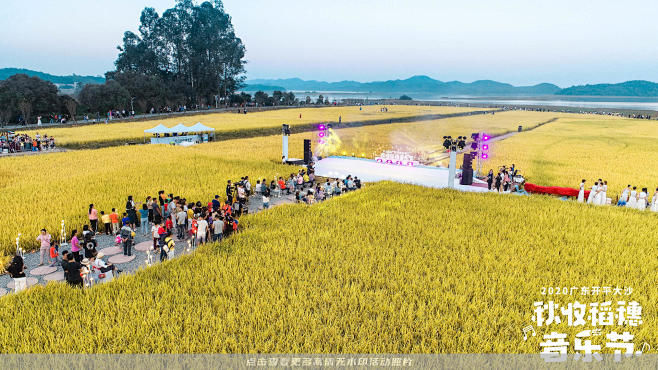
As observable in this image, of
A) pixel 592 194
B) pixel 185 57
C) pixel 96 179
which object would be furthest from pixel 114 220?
pixel 185 57

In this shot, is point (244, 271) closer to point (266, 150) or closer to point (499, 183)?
point (499, 183)

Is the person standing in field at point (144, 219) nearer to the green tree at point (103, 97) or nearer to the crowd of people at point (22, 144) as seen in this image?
the crowd of people at point (22, 144)

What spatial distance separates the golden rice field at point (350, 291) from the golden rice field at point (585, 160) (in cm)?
1105

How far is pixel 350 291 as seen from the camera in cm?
859

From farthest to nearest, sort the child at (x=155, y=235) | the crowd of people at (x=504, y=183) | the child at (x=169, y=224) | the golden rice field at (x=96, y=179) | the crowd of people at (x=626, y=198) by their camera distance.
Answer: the crowd of people at (x=504, y=183) < the crowd of people at (x=626, y=198) < the golden rice field at (x=96, y=179) < the child at (x=169, y=224) < the child at (x=155, y=235)


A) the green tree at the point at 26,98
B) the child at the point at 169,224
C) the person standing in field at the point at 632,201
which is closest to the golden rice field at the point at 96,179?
the child at the point at 169,224

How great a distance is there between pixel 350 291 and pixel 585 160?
32280 millimetres

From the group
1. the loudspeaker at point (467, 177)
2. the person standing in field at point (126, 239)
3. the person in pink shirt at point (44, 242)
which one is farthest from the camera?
the loudspeaker at point (467, 177)

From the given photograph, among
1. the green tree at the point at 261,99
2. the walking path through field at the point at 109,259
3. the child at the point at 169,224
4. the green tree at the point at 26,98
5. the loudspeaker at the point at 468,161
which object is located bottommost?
the walking path through field at the point at 109,259

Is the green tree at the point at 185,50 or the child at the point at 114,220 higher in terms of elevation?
the green tree at the point at 185,50

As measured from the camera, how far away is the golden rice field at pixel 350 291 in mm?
6805

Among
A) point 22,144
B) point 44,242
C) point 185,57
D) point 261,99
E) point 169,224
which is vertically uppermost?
point 185,57

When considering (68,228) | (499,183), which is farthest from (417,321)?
(499,183)

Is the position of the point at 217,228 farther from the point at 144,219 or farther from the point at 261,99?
the point at 261,99
